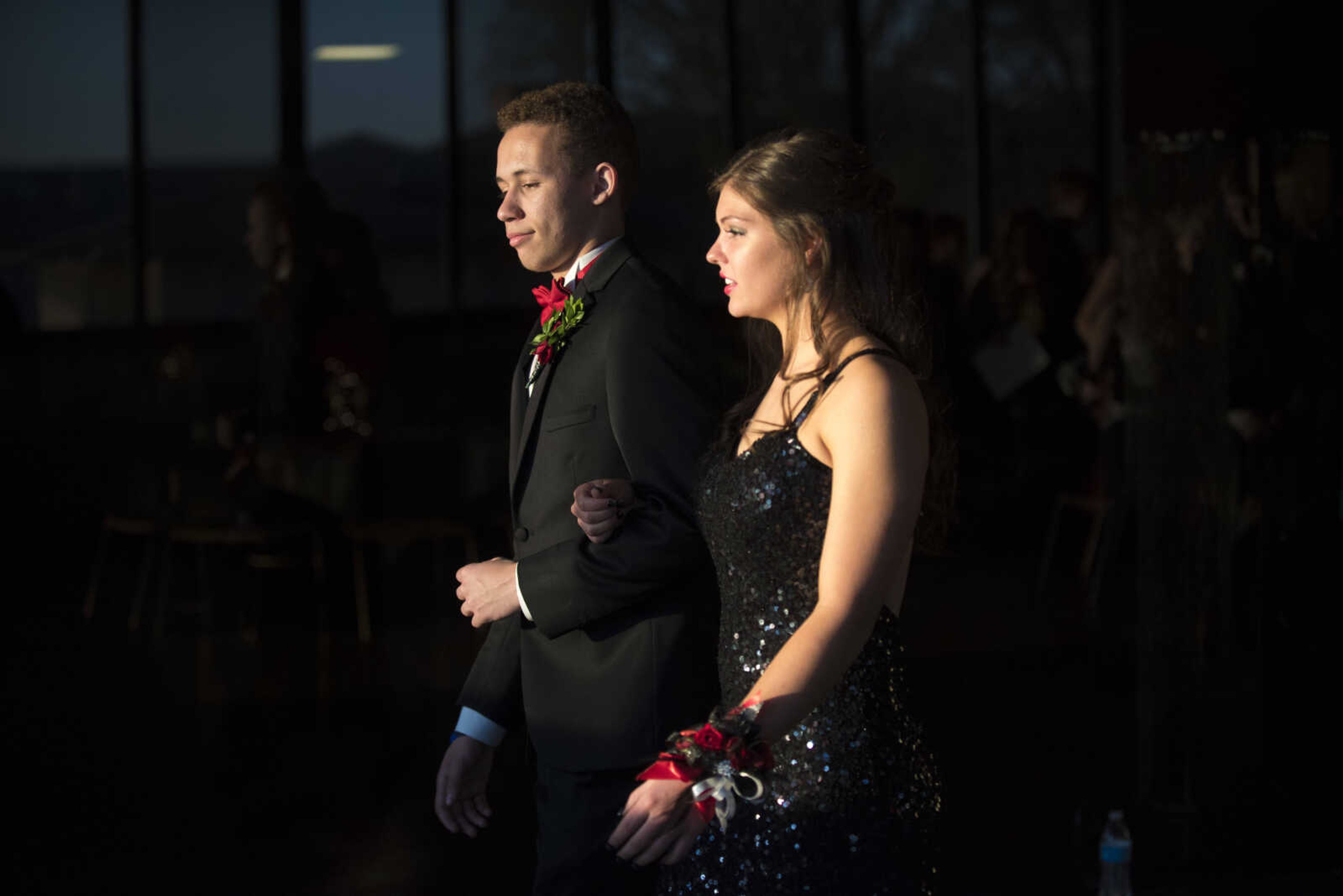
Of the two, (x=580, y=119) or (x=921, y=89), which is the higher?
(x=921, y=89)

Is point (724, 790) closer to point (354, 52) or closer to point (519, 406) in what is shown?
point (519, 406)

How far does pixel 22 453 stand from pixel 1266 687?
6066mm

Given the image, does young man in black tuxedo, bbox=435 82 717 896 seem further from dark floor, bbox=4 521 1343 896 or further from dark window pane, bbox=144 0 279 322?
dark window pane, bbox=144 0 279 322

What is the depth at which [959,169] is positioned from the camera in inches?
416

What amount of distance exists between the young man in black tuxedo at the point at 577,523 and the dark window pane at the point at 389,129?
7.10m

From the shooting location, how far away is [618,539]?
2076 millimetres

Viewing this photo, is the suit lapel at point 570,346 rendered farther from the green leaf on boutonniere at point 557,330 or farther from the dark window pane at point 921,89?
the dark window pane at point 921,89

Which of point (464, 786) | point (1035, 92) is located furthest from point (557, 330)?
point (1035, 92)

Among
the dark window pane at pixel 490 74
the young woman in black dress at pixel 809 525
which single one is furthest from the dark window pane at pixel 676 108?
the young woman in black dress at pixel 809 525

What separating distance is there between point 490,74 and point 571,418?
303 inches

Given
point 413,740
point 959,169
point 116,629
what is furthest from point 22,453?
point 959,169

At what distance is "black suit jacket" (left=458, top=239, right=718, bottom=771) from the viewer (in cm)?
209

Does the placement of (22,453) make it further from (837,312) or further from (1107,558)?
(837,312)

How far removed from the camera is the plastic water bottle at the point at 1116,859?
11.1 feet
